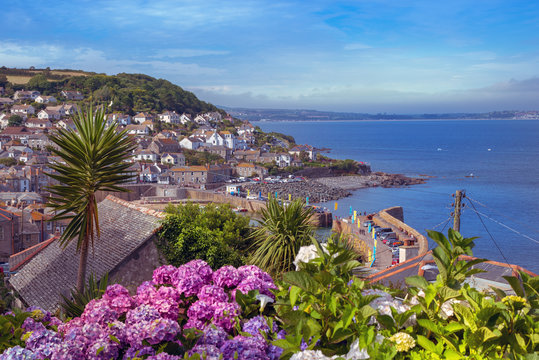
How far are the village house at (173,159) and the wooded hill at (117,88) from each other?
41470 mm

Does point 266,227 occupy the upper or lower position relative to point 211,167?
upper

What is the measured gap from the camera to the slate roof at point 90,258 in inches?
366

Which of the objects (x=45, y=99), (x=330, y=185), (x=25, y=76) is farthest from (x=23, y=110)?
(x=330, y=185)

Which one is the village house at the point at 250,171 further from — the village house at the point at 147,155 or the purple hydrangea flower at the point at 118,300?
the purple hydrangea flower at the point at 118,300

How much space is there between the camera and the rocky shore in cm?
6812

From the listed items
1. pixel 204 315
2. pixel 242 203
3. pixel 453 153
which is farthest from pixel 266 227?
pixel 453 153

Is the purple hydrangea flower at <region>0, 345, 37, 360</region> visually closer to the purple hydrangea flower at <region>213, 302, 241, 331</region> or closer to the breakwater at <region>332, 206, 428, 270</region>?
the purple hydrangea flower at <region>213, 302, 241, 331</region>

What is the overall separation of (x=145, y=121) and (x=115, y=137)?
110754mm

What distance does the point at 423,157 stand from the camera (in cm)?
11481

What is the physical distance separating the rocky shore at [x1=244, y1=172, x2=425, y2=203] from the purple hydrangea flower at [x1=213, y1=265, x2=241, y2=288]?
62464mm

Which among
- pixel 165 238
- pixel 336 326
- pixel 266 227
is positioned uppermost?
pixel 336 326

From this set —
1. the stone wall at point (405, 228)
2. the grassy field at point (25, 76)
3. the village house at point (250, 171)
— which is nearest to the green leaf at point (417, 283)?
the stone wall at point (405, 228)

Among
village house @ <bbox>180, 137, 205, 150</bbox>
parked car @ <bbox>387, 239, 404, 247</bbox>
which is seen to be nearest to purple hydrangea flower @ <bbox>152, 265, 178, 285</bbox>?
parked car @ <bbox>387, 239, 404, 247</bbox>

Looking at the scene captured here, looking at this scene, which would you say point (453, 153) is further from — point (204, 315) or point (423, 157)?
point (204, 315)
